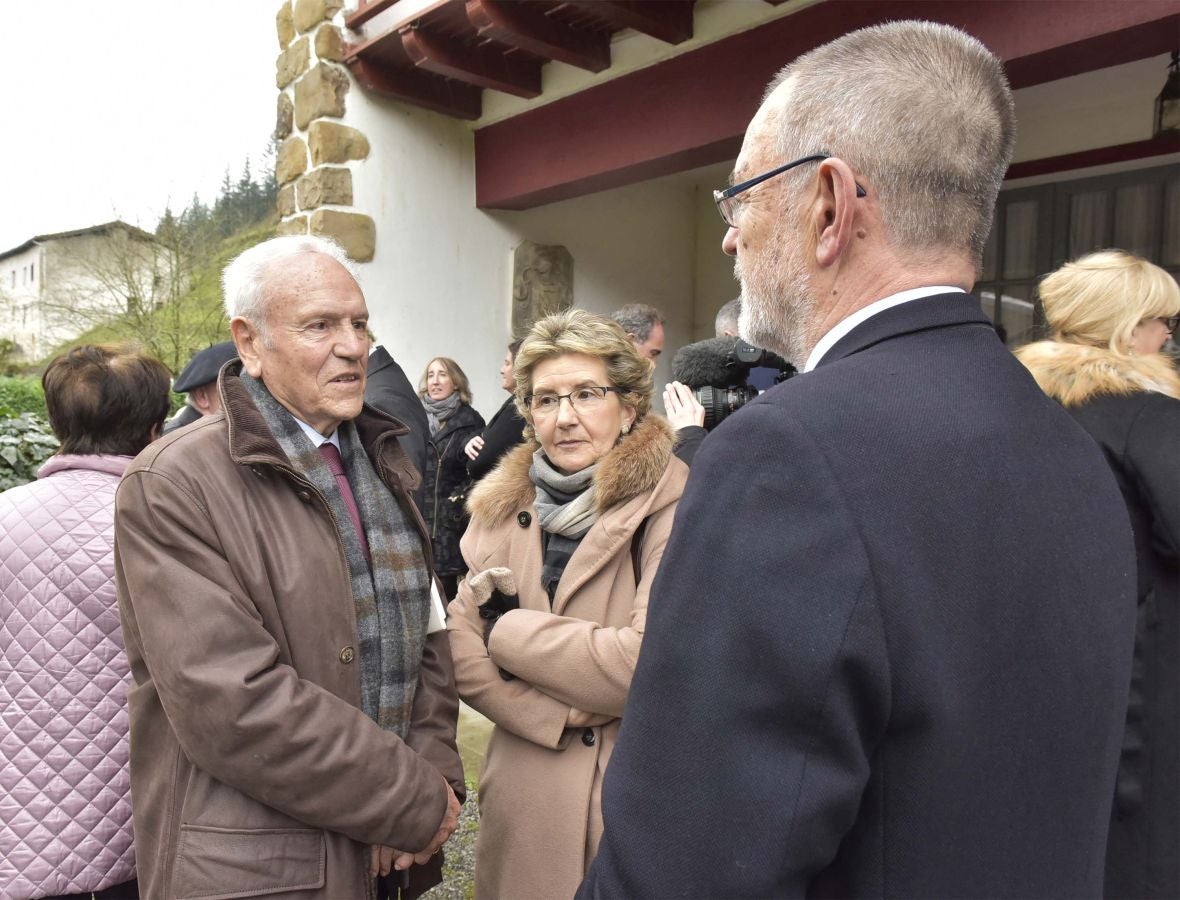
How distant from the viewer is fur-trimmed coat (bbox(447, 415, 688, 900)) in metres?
1.81

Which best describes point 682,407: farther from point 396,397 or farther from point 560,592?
point 396,397

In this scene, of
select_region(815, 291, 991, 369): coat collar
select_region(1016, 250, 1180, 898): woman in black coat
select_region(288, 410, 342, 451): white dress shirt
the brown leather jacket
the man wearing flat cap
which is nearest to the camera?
select_region(815, 291, 991, 369): coat collar

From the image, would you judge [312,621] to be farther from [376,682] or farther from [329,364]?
[329,364]

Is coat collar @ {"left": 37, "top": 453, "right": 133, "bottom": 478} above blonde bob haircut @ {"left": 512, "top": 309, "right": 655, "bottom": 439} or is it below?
below

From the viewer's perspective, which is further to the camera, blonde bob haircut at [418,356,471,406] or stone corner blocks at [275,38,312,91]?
blonde bob haircut at [418,356,471,406]

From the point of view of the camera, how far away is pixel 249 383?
1811 millimetres

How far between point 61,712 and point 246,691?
77 cm

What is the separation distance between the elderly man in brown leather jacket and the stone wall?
326 centimetres

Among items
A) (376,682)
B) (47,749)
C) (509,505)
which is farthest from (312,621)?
(47,749)

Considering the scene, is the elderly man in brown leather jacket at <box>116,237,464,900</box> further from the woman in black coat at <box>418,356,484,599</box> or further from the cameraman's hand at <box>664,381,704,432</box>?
the woman in black coat at <box>418,356,484,599</box>

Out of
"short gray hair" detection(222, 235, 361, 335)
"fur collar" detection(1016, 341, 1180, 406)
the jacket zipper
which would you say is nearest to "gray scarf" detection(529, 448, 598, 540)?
"short gray hair" detection(222, 235, 361, 335)

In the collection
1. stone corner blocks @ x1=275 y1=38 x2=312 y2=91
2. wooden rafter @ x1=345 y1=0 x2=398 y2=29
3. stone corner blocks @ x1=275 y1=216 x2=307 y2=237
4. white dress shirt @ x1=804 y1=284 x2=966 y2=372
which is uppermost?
wooden rafter @ x1=345 y1=0 x2=398 y2=29

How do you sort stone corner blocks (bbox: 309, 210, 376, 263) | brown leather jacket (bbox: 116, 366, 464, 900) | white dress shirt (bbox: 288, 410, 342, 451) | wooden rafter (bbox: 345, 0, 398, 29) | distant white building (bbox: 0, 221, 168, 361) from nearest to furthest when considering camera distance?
brown leather jacket (bbox: 116, 366, 464, 900) < white dress shirt (bbox: 288, 410, 342, 451) < wooden rafter (bbox: 345, 0, 398, 29) < stone corner blocks (bbox: 309, 210, 376, 263) < distant white building (bbox: 0, 221, 168, 361)

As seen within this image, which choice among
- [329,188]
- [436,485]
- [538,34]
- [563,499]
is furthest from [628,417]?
[329,188]
